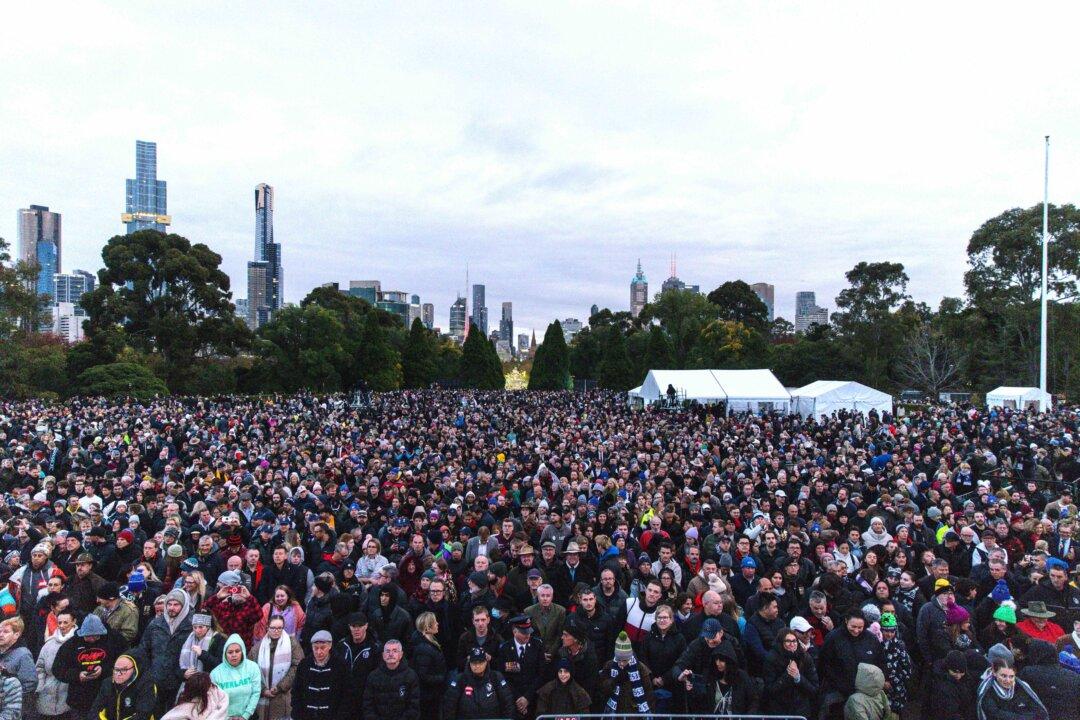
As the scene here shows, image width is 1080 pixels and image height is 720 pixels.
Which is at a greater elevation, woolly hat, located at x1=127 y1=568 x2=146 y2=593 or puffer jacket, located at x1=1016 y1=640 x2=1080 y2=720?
woolly hat, located at x1=127 y1=568 x2=146 y2=593

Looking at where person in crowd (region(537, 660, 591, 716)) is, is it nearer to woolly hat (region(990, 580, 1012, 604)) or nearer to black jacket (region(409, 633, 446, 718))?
black jacket (region(409, 633, 446, 718))

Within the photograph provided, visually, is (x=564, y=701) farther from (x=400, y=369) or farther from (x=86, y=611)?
(x=400, y=369)

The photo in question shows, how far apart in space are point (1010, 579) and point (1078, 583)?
47 cm

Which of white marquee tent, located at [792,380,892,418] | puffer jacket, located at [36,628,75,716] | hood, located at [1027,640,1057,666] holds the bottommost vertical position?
puffer jacket, located at [36,628,75,716]

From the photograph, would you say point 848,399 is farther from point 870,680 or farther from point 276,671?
point 276,671

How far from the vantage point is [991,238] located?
39250 millimetres

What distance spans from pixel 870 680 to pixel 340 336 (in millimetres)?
41304

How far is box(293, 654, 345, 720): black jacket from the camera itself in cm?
408

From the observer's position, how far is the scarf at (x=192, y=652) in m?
4.23

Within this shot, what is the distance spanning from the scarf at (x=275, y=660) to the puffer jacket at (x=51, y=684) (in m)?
1.29

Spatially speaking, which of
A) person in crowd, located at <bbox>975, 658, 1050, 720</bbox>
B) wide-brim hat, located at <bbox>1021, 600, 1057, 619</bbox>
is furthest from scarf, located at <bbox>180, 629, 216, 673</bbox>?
wide-brim hat, located at <bbox>1021, 600, 1057, 619</bbox>

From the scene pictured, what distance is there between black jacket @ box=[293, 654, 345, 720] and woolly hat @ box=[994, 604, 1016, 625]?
Result: 485 cm

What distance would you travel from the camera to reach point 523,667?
14.3 feet

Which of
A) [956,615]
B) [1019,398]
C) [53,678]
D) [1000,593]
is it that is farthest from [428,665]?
[1019,398]
